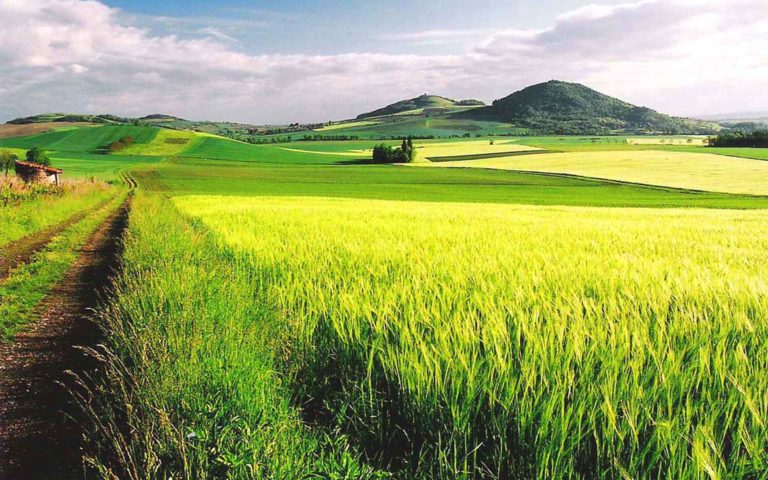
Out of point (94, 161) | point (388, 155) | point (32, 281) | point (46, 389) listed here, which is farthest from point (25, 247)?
point (388, 155)

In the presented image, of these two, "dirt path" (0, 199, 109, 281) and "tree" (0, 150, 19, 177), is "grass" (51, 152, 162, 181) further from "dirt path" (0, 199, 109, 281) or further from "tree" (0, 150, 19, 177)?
"dirt path" (0, 199, 109, 281)

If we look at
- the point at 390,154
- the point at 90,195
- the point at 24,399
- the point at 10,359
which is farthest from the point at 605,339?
the point at 390,154

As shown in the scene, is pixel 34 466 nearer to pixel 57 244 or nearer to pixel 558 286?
pixel 558 286

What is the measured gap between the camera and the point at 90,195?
36812 mm

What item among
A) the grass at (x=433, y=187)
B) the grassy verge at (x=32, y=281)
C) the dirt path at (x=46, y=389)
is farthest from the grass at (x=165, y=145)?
the dirt path at (x=46, y=389)

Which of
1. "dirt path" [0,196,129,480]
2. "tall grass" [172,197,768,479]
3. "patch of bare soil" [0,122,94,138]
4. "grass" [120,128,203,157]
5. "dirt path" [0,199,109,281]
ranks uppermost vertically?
"patch of bare soil" [0,122,94,138]

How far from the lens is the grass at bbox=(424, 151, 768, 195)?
59.2m

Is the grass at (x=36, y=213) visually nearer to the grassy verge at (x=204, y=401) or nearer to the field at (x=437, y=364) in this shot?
the field at (x=437, y=364)

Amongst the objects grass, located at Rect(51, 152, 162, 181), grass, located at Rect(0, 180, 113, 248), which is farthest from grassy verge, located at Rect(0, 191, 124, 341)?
grass, located at Rect(51, 152, 162, 181)

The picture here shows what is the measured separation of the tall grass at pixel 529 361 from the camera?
2.34m

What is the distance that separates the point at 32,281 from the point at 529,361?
1140 centimetres

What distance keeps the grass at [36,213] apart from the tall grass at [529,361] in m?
15.5

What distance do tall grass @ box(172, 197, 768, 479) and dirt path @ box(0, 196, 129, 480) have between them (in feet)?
3.85

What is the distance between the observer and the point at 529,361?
305 cm
